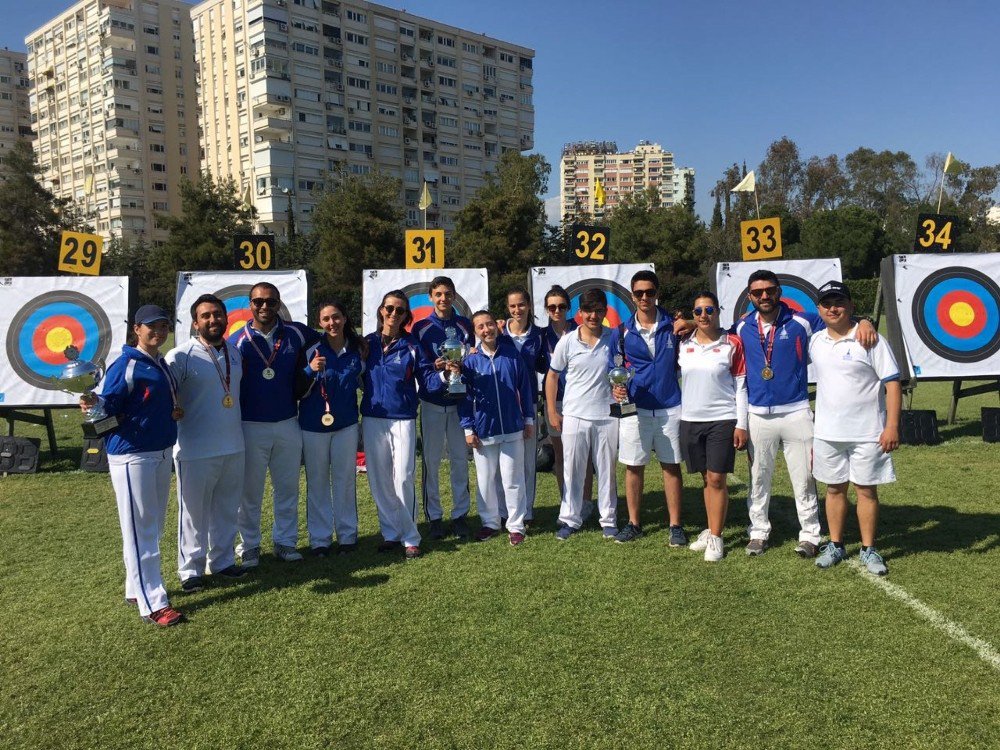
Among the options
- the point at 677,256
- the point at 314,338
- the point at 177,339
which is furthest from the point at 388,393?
the point at 677,256

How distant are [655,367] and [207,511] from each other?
351 centimetres

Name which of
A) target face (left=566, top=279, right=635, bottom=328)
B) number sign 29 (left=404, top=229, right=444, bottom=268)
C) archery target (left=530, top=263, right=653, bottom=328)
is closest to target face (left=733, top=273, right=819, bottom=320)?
archery target (left=530, top=263, right=653, bottom=328)

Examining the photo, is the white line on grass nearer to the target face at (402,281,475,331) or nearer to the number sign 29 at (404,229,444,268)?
the target face at (402,281,475,331)

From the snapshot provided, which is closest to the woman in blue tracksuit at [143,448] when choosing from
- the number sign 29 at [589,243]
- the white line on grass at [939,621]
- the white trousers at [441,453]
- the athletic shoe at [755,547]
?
the white trousers at [441,453]

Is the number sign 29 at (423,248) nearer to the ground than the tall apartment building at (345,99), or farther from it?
nearer to the ground

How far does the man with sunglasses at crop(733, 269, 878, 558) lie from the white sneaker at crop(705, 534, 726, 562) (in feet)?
0.82

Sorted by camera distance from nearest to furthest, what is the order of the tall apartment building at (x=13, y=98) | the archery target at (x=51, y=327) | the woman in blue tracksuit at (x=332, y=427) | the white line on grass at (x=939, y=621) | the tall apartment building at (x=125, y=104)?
the white line on grass at (x=939, y=621) → the woman in blue tracksuit at (x=332, y=427) → the archery target at (x=51, y=327) → the tall apartment building at (x=125, y=104) → the tall apartment building at (x=13, y=98)

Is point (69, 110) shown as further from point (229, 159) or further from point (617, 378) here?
point (617, 378)

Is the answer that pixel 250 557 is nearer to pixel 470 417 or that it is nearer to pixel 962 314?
pixel 470 417

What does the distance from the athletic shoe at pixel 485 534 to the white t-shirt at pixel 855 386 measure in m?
2.75

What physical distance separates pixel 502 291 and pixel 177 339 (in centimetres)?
2117

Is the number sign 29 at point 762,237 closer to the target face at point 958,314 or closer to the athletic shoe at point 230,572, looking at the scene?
the target face at point 958,314

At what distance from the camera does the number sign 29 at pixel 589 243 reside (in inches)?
391

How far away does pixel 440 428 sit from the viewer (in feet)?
19.3
